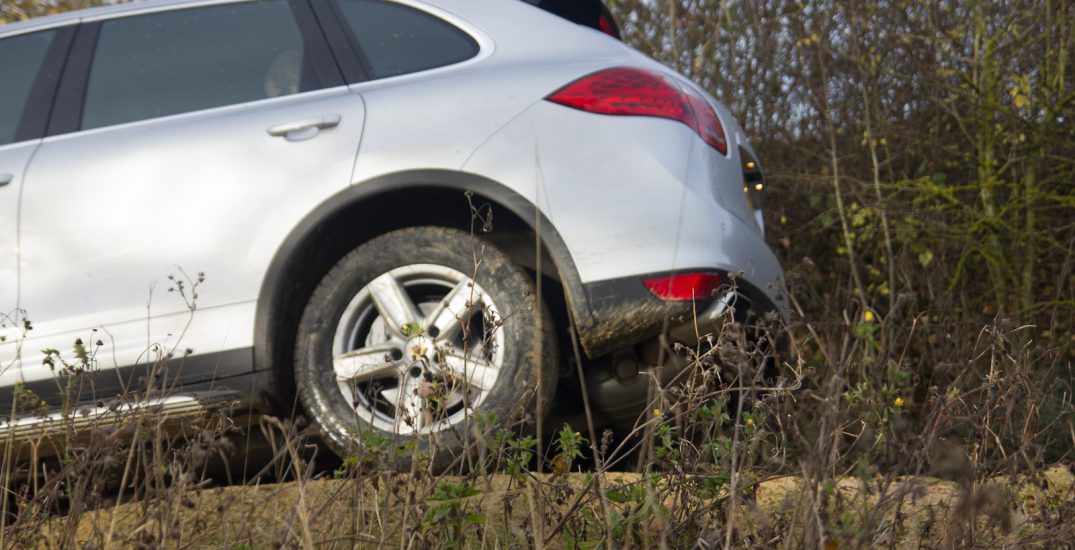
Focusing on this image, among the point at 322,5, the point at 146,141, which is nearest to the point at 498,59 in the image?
the point at 322,5

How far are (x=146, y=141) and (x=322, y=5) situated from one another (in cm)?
80

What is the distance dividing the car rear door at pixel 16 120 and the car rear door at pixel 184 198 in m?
0.05

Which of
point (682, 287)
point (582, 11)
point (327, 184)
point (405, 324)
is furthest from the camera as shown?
point (582, 11)

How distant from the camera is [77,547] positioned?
7.98 ft

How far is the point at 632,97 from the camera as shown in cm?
347

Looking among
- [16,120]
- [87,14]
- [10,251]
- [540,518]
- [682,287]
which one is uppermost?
[87,14]

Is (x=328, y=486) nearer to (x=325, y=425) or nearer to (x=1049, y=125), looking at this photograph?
(x=325, y=425)

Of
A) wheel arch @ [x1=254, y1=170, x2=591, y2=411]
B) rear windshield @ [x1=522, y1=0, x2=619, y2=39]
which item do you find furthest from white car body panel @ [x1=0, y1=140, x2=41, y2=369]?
rear windshield @ [x1=522, y1=0, x2=619, y2=39]

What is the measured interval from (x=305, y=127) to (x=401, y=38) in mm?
493

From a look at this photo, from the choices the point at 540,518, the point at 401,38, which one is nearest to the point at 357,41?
the point at 401,38

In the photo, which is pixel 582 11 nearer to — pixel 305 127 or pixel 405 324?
pixel 305 127

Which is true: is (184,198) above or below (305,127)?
below

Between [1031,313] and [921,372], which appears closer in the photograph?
[1031,313]

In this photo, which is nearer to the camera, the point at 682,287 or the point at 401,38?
the point at 682,287
